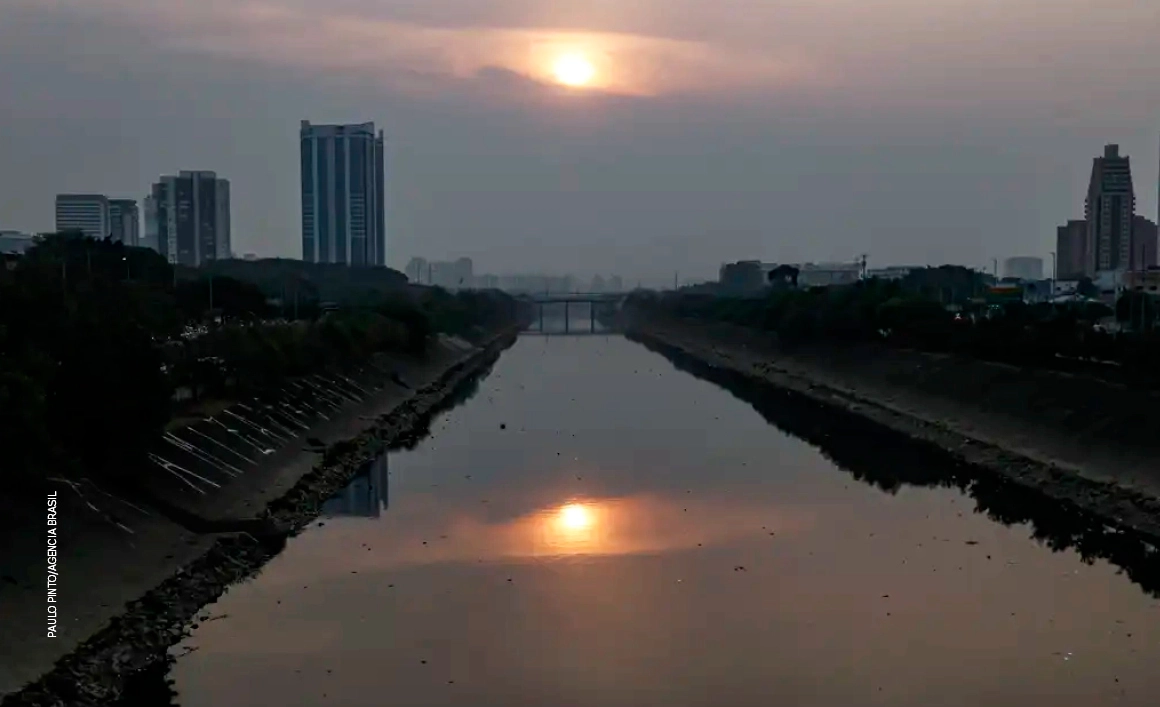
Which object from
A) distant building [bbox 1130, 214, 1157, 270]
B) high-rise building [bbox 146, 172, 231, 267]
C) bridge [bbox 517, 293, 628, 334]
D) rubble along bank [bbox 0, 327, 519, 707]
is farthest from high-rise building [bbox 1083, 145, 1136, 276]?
rubble along bank [bbox 0, 327, 519, 707]

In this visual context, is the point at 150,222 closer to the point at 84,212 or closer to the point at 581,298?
the point at 84,212

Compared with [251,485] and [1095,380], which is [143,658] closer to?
[251,485]

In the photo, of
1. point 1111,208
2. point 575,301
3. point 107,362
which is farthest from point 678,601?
point 575,301

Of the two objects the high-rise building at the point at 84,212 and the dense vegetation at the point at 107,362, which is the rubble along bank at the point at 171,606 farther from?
the high-rise building at the point at 84,212

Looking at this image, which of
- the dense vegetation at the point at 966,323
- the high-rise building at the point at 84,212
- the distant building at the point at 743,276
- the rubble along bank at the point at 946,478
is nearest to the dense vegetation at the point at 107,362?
the rubble along bank at the point at 946,478

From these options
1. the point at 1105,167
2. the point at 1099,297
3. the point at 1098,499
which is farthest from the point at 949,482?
the point at 1105,167

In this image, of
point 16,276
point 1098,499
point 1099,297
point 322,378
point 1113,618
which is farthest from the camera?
point 1099,297

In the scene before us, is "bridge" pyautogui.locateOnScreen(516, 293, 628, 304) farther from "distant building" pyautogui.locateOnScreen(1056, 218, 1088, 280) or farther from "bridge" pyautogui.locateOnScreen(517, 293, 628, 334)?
"distant building" pyautogui.locateOnScreen(1056, 218, 1088, 280)

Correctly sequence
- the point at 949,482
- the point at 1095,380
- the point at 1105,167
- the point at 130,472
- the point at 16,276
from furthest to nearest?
1. the point at 1105,167
2. the point at 1095,380
3. the point at 949,482
4. the point at 16,276
5. the point at 130,472
